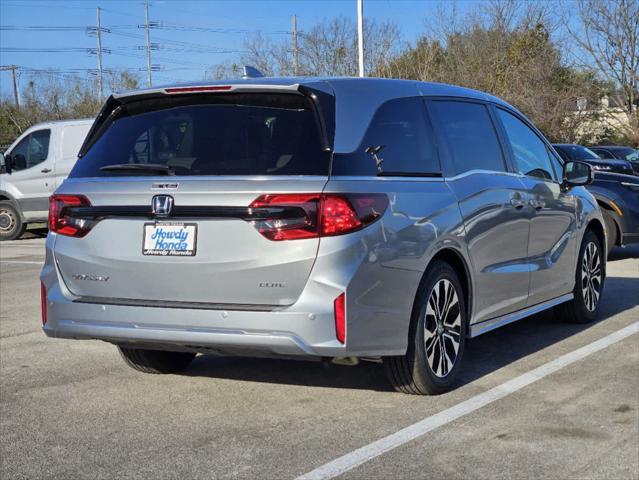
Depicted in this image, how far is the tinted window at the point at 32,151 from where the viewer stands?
18.9 metres

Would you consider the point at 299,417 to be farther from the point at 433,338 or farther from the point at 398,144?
the point at 398,144

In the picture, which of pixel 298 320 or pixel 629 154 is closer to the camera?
pixel 298 320

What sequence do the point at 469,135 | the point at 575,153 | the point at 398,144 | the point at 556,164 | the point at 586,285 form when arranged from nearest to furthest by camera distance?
the point at 398,144
the point at 469,135
the point at 556,164
the point at 586,285
the point at 575,153

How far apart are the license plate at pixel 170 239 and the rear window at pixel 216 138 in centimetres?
31

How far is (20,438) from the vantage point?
4.86 metres

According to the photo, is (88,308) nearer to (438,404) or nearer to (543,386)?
(438,404)

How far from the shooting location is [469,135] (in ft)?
21.0

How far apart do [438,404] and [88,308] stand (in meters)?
1.99

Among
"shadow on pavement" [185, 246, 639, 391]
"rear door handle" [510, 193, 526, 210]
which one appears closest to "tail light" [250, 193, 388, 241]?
"shadow on pavement" [185, 246, 639, 391]

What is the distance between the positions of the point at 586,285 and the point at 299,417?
12.1ft

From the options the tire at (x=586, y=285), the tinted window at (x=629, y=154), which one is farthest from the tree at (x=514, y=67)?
the tire at (x=586, y=285)

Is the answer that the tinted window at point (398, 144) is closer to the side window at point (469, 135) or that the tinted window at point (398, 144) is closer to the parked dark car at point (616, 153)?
the side window at point (469, 135)

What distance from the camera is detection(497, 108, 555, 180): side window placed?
705 cm

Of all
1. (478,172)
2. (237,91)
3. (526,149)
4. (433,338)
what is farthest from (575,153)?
(237,91)
